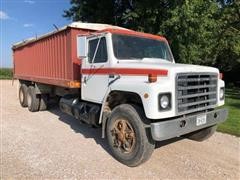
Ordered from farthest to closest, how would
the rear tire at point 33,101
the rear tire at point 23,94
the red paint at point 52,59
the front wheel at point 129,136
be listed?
the rear tire at point 23,94 < the rear tire at point 33,101 < the red paint at point 52,59 < the front wheel at point 129,136

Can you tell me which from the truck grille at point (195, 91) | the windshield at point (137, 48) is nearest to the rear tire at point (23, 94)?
the windshield at point (137, 48)

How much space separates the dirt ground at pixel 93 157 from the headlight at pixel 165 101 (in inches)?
46.8

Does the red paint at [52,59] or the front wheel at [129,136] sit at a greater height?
the red paint at [52,59]

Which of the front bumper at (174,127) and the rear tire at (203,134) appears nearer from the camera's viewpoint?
the front bumper at (174,127)

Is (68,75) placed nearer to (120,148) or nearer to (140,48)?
(140,48)

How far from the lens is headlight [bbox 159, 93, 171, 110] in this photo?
15.6 feet

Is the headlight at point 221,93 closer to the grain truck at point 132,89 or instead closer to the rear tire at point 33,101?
the grain truck at point 132,89

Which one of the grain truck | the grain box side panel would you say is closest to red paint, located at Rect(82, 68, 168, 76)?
the grain truck

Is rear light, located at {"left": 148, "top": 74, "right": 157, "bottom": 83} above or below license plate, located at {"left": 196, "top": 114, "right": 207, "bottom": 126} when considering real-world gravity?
above

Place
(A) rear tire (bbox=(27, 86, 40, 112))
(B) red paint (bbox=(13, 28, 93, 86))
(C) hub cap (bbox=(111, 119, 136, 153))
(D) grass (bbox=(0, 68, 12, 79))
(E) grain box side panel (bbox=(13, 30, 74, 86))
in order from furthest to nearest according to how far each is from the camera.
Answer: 1. (D) grass (bbox=(0, 68, 12, 79))
2. (A) rear tire (bbox=(27, 86, 40, 112))
3. (E) grain box side panel (bbox=(13, 30, 74, 86))
4. (B) red paint (bbox=(13, 28, 93, 86))
5. (C) hub cap (bbox=(111, 119, 136, 153))

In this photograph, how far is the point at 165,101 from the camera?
4.82m

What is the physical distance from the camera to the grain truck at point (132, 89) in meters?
4.89

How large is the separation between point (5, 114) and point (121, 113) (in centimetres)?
698

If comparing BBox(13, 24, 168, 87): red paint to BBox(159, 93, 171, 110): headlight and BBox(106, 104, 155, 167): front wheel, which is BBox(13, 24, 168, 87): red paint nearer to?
BBox(159, 93, 171, 110): headlight
